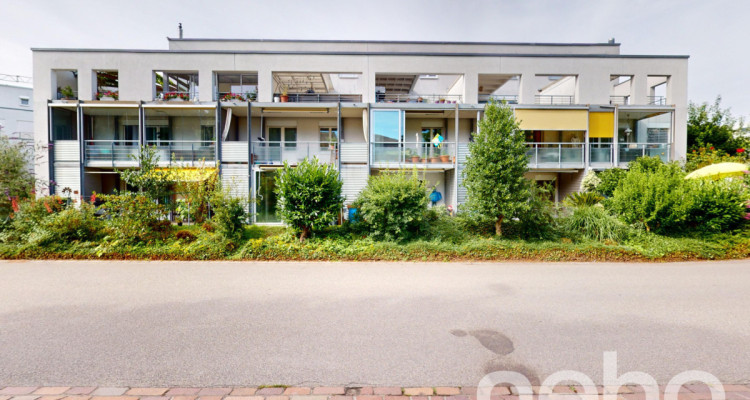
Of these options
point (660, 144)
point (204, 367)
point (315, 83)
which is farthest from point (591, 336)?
point (315, 83)

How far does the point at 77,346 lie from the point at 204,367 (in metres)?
1.73

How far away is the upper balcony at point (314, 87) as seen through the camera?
17630 mm

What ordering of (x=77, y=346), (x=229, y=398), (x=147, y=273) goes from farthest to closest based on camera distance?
(x=147, y=273), (x=77, y=346), (x=229, y=398)

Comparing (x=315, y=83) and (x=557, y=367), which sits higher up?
(x=315, y=83)

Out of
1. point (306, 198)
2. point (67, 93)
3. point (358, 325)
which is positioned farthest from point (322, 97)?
point (358, 325)

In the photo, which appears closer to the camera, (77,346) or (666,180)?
(77,346)

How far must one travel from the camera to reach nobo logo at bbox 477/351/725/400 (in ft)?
9.47

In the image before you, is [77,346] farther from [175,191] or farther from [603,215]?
[603,215]

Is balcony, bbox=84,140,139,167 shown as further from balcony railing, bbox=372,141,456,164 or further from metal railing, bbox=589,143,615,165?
metal railing, bbox=589,143,615,165

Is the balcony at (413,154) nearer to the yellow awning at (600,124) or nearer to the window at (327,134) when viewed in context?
the window at (327,134)

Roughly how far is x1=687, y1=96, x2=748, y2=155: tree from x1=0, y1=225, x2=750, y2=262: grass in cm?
1622

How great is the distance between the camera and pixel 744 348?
373 cm

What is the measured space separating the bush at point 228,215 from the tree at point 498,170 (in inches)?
271

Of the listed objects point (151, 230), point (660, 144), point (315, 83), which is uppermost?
point (315, 83)
